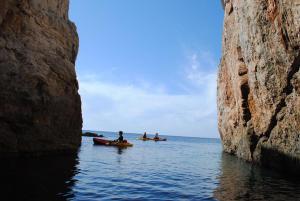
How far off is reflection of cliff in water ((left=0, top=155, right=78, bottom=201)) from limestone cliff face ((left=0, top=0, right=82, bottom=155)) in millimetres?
2935

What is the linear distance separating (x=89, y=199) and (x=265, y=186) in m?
9.48

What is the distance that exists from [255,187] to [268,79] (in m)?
8.79

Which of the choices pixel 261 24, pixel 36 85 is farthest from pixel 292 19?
pixel 36 85

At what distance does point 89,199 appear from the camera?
12.7 metres

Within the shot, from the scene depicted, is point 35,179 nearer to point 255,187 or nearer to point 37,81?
point 255,187

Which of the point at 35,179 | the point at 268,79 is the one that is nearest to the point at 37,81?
the point at 35,179

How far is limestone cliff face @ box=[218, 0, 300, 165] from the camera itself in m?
19.8

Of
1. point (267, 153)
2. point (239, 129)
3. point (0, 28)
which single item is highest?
point (0, 28)

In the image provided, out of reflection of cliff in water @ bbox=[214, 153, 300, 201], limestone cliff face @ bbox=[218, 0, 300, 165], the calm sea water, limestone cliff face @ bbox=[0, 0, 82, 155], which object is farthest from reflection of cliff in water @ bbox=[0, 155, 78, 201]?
limestone cliff face @ bbox=[218, 0, 300, 165]

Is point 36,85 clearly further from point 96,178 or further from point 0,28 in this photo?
point 96,178

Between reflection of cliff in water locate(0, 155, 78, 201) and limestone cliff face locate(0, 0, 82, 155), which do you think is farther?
limestone cliff face locate(0, 0, 82, 155)

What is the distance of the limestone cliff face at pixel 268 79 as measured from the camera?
65.1 ft

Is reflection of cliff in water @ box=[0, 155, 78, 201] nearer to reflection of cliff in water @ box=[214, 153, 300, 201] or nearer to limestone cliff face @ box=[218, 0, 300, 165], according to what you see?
reflection of cliff in water @ box=[214, 153, 300, 201]

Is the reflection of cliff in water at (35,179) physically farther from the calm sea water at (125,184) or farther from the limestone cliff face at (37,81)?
the limestone cliff face at (37,81)
